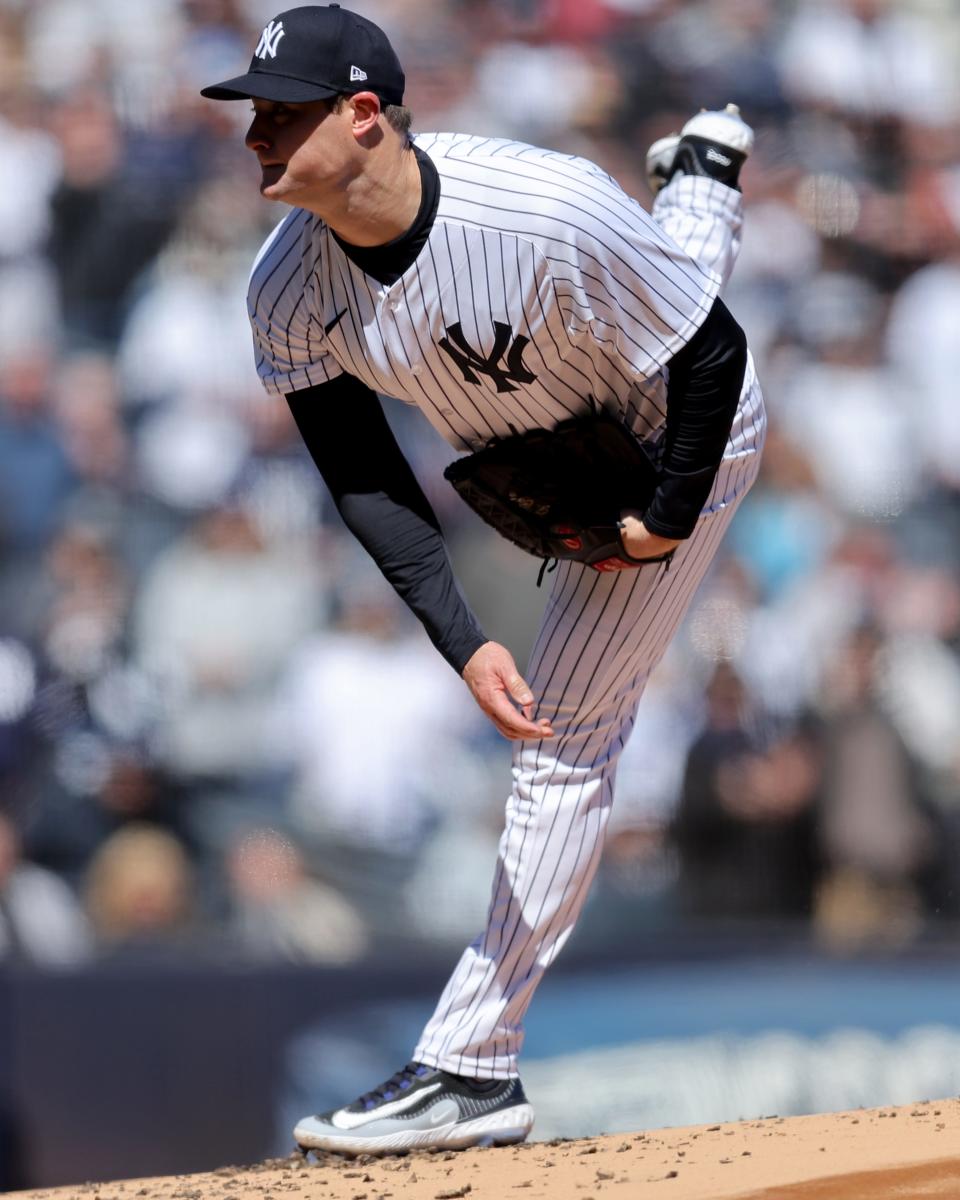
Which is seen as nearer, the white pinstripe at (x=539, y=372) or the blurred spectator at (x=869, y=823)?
the white pinstripe at (x=539, y=372)

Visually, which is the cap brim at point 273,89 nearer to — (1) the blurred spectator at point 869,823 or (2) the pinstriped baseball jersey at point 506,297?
(2) the pinstriped baseball jersey at point 506,297

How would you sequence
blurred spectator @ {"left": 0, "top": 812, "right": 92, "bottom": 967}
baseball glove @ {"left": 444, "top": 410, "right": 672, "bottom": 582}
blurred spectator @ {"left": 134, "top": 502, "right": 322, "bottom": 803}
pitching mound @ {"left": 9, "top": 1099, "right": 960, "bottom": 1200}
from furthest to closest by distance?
blurred spectator @ {"left": 134, "top": 502, "right": 322, "bottom": 803}
blurred spectator @ {"left": 0, "top": 812, "right": 92, "bottom": 967}
baseball glove @ {"left": 444, "top": 410, "right": 672, "bottom": 582}
pitching mound @ {"left": 9, "top": 1099, "right": 960, "bottom": 1200}

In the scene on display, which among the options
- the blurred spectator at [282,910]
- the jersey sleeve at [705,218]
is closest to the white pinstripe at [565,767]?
the jersey sleeve at [705,218]

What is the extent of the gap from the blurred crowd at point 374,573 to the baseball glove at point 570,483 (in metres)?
2.20

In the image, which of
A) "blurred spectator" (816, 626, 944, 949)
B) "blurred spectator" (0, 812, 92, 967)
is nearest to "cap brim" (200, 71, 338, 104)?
"blurred spectator" (0, 812, 92, 967)

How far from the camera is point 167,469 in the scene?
16.0 ft

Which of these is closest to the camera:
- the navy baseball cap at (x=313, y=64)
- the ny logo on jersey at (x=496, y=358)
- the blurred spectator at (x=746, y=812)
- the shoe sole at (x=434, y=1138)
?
the navy baseball cap at (x=313, y=64)

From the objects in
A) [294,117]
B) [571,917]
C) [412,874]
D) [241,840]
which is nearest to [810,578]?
[412,874]

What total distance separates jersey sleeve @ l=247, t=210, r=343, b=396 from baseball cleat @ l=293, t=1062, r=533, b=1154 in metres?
1.11

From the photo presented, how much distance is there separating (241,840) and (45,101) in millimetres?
2299

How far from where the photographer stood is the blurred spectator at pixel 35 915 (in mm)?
4422

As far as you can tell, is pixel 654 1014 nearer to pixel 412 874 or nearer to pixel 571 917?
pixel 412 874

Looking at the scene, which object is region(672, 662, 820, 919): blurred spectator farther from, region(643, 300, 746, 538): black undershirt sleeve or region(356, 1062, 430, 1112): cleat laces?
region(643, 300, 746, 538): black undershirt sleeve

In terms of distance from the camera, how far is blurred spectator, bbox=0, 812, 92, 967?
4422mm
